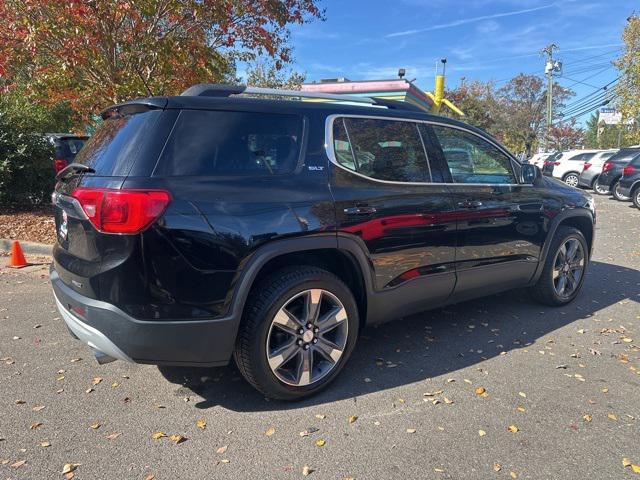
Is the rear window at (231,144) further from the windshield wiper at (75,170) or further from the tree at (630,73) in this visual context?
the tree at (630,73)

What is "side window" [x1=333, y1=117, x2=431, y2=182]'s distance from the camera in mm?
3383

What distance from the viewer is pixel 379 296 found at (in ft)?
11.5

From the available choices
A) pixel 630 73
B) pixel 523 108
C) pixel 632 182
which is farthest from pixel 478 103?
pixel 632 182

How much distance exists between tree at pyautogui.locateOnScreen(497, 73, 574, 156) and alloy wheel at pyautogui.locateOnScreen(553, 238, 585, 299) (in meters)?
51.0

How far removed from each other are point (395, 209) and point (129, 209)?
5.88 ft

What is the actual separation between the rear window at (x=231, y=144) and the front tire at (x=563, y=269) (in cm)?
314

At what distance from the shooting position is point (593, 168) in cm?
2033

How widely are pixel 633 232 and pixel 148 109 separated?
1090cm

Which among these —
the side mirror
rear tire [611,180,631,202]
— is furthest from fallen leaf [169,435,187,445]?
rear tire [611,180,631,202]

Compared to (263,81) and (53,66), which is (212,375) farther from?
(263,81)

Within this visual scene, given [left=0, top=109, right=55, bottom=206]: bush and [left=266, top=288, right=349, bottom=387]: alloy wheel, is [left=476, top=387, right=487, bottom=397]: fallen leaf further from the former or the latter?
[left=0, top=109, right=55, bottom=206]: bush

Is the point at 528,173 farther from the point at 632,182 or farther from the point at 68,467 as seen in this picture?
the point at 632,182

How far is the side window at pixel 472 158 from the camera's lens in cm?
404

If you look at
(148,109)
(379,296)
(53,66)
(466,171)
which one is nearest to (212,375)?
(379,296)
